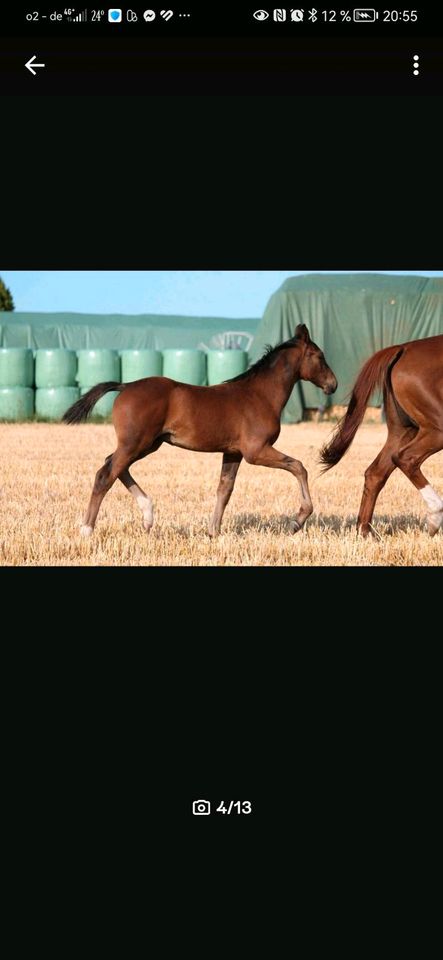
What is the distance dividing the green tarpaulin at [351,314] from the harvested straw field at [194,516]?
614cm

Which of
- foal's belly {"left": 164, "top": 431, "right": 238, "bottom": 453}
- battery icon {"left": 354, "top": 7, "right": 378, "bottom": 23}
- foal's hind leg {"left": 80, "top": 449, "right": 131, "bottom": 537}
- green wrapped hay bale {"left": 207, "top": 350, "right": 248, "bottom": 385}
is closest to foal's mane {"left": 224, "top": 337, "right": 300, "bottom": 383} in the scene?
foal's belly {"left": 164, "top": 431, "right": 238, "bottom": 453}

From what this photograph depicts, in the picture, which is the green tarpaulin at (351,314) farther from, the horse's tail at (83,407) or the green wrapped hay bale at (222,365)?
the horse's tail at (83,407)

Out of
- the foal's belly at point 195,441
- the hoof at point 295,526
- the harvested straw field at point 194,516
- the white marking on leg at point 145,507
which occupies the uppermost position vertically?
the foal's belly at point 195,441

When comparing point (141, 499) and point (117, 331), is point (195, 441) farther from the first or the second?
point (117, 331)

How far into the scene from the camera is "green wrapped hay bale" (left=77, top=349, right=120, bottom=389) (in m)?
19.5

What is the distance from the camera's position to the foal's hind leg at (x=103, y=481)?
20.3 feet

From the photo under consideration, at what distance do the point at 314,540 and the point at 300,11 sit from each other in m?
3.88

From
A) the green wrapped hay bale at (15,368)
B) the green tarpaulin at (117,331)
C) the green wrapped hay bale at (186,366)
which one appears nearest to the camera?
the green wrapped hay bale at (15,368)

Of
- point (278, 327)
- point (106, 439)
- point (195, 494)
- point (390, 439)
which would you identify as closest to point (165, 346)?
point (278, 327)

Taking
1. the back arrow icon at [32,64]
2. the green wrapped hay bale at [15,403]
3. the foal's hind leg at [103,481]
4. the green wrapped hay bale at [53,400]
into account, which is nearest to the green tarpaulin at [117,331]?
the green wrapped hay bale at [53,400]

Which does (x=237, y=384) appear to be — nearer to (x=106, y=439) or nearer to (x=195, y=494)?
(x=195, y=494)

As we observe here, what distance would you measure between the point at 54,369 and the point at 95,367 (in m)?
0.94

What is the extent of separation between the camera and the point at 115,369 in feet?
64.8

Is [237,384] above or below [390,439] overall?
above
